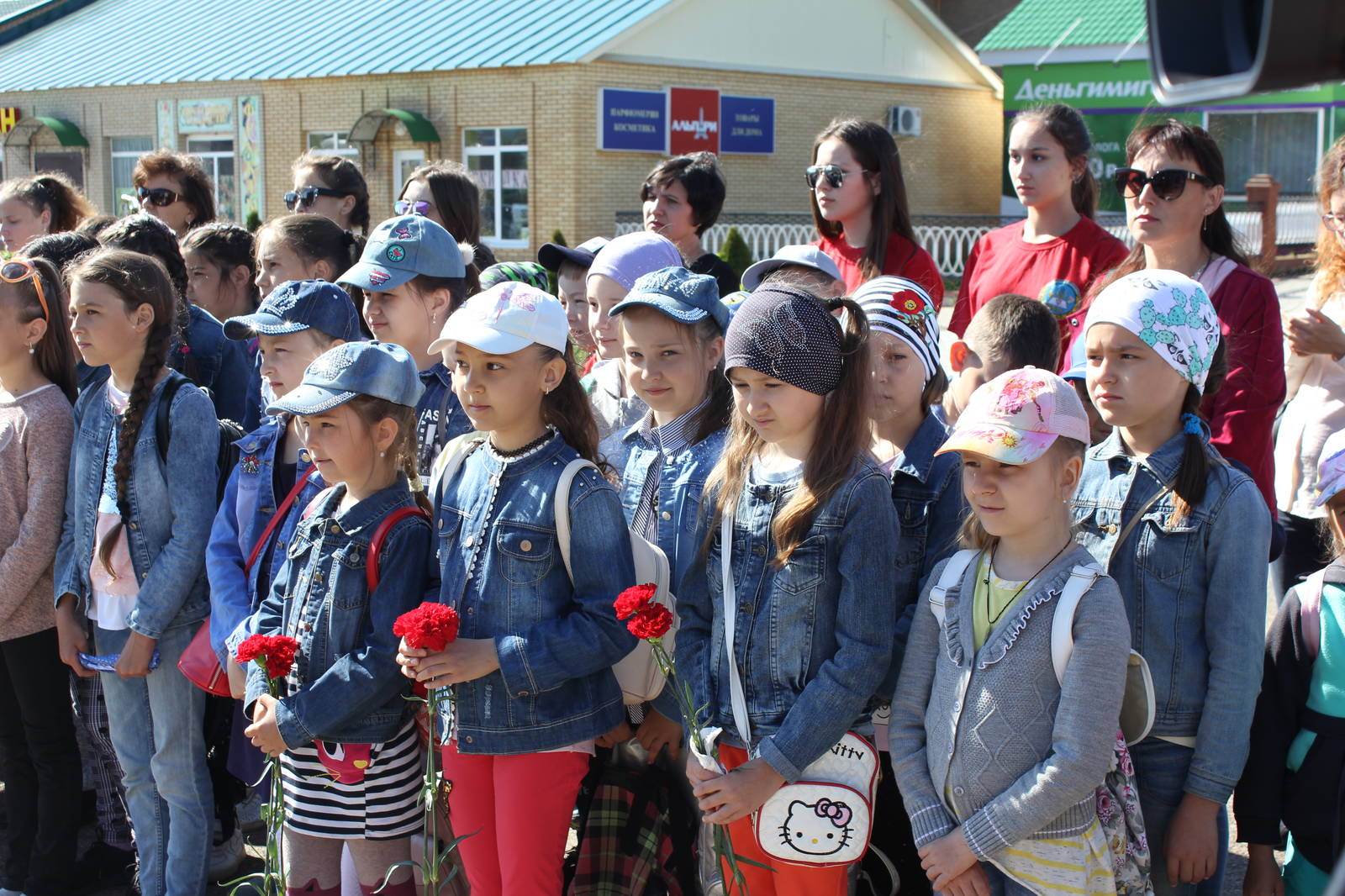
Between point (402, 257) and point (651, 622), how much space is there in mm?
1916

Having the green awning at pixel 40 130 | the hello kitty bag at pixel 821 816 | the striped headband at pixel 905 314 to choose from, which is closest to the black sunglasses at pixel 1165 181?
the striped headband at pixel 905 314

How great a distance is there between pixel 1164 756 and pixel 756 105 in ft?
78.0

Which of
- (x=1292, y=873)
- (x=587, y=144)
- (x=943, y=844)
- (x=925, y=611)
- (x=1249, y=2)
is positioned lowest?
(x=1292, y=873)

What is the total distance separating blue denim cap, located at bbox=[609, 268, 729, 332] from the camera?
3.24m

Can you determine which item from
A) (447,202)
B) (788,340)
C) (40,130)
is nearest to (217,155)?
(40,130)

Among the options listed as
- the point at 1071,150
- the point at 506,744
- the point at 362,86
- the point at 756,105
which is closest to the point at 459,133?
the point at 362,86

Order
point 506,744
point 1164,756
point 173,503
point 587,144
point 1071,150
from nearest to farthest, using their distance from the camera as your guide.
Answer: point 1164,756, point 506,744, point 173,503, point 1071,150, point 587,144

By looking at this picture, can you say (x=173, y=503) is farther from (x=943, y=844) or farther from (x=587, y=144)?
(x=587, y=144)

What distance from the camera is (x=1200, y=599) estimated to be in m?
2.69

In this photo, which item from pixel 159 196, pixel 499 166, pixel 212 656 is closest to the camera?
pixel 212 656

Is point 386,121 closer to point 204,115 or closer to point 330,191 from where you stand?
point 204,115

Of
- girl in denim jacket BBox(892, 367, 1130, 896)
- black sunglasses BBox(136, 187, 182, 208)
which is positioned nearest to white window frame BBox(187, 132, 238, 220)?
black sunglasses BBox(136, 187, 182, 208)

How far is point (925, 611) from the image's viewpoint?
2.73 metres

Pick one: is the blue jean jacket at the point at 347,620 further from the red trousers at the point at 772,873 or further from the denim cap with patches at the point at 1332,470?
the denim cap with patches at the point at 1332,470
